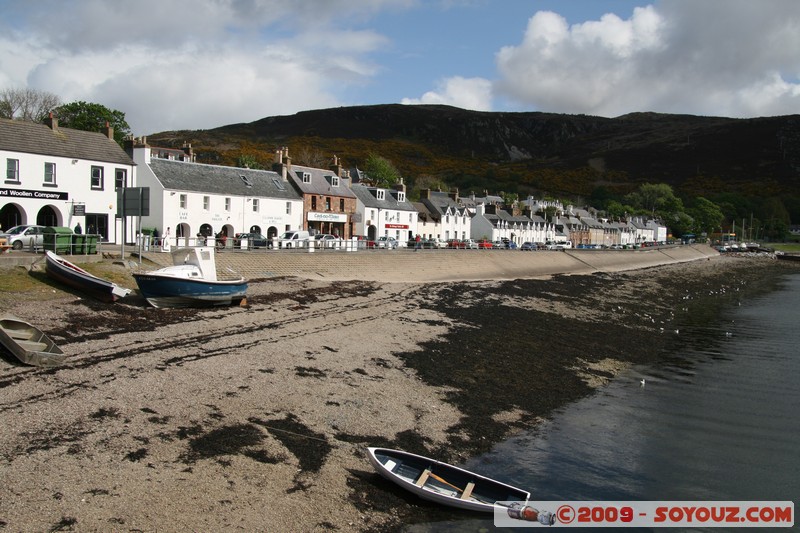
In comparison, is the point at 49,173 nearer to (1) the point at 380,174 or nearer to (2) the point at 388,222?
(2) the point at 388,222

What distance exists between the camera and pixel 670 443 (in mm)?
16328

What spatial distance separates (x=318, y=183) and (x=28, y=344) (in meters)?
53.4

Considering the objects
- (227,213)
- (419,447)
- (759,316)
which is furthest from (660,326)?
(227,213)

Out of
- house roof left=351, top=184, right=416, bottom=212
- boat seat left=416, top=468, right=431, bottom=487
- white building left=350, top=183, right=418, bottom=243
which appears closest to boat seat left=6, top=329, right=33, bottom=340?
boat seat left=416, top=468, right=431, bottom=487

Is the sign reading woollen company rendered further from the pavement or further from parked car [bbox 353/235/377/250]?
parked car [bbox 353/235/377/250]

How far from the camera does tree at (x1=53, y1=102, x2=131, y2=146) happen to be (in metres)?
69.2

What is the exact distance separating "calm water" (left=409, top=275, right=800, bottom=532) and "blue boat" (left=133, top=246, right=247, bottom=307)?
1358 centimetres

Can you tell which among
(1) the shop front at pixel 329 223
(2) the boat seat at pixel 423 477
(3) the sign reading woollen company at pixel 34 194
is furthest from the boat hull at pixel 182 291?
(1) the shop front at pixel 329 223

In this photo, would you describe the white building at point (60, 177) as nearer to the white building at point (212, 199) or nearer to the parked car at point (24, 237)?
the parked car at point (24, 237)

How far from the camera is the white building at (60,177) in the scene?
38344 millimetres

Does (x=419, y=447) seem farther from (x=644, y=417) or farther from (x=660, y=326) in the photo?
(x=660, y=326)

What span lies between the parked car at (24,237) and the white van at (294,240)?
55.6 ft

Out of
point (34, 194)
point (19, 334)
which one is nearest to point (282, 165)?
point (34, 194)

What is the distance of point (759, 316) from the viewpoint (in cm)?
4434
